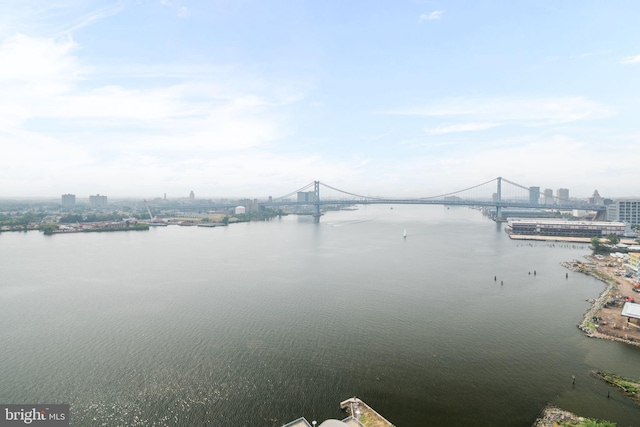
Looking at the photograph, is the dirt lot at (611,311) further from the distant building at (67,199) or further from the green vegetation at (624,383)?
the distant building at (67,199)

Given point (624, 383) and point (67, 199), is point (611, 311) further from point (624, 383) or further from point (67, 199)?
point (67, 199)

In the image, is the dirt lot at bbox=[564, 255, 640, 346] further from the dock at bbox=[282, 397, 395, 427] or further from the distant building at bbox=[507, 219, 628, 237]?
the distant building at bbox=[507, 219, 628, 237]

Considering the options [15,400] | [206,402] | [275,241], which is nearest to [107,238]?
[275,241]

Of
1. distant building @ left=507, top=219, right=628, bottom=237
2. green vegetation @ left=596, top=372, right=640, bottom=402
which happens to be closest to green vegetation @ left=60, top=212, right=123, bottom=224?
distant building @ left=507, top=219, right=628, bottom=237

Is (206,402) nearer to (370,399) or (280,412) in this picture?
(280,412)

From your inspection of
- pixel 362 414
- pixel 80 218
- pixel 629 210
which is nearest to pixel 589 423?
pixel 362 414

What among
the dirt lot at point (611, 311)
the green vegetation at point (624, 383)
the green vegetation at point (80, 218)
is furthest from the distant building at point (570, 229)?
the green vegetation at point (80, 218)
